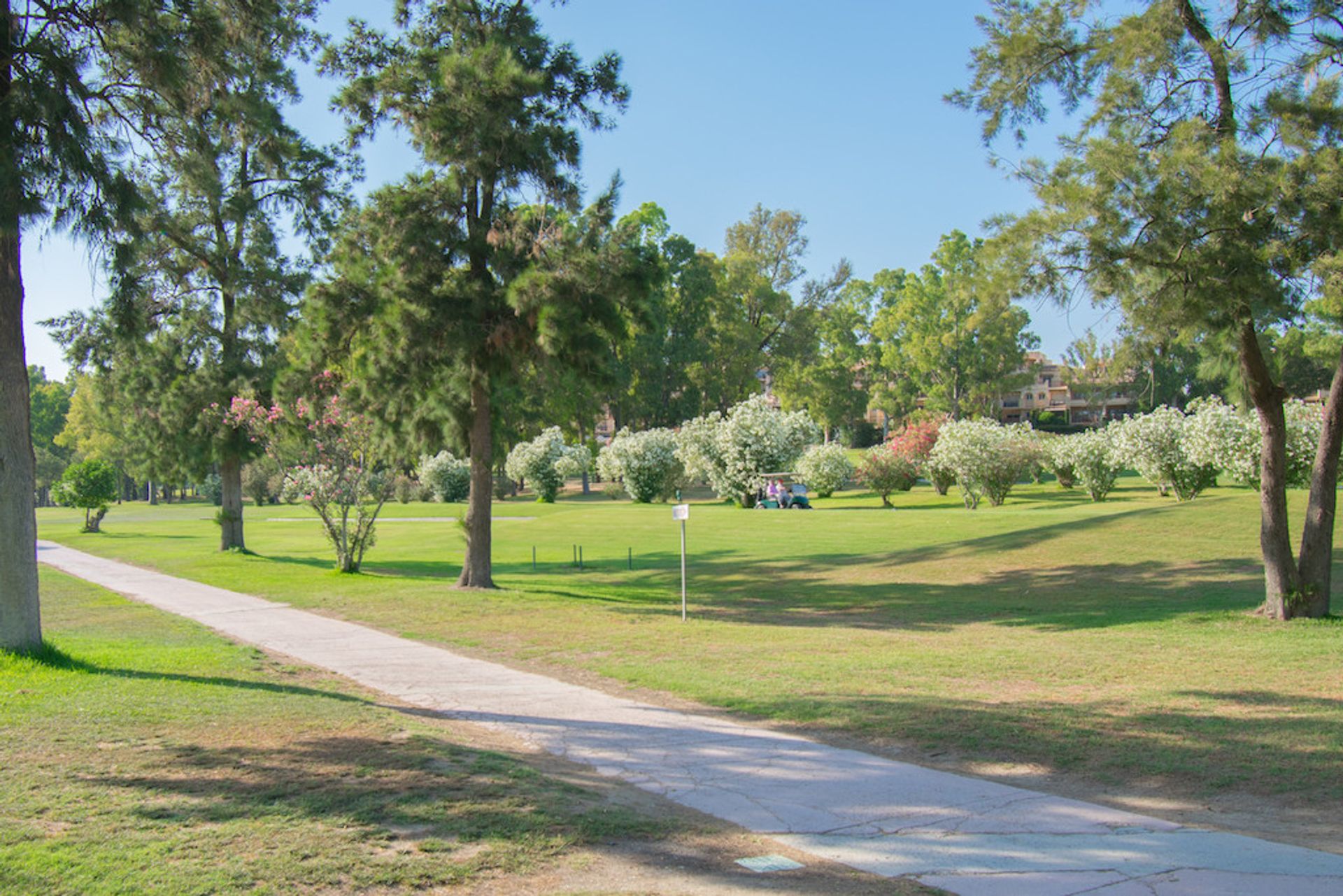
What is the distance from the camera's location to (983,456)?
3709 centimetres

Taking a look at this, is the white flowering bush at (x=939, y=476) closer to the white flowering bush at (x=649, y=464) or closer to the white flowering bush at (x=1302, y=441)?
the white flowering bush at (x=649, y=464)

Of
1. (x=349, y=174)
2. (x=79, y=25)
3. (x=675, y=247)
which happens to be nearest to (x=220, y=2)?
(x=79, y=25)

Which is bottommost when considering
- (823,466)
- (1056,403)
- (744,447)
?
(823,466)

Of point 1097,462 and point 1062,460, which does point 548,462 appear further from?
point 1097,462

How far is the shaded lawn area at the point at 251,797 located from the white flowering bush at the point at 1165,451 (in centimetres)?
2994

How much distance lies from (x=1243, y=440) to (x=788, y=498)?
18616 millimetres

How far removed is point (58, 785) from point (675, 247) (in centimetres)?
6039

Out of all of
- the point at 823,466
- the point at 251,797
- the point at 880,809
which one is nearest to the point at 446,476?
the point at 823,466

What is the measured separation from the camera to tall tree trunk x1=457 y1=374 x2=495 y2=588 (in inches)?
789

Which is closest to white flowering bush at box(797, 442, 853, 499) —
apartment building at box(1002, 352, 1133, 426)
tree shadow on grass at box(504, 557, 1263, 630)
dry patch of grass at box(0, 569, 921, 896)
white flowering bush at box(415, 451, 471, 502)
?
white flowering bush at box(415, 451, 471, 502)

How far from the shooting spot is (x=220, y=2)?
11.0 m

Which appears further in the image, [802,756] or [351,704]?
[351,704]

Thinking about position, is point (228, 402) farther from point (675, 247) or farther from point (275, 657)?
point (675, 247)

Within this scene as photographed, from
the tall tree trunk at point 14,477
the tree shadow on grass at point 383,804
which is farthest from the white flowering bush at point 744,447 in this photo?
the tree shadow on grass at point 383,804
